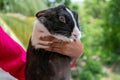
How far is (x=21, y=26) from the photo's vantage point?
1.98 meters

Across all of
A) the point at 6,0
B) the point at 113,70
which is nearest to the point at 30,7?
the point at 6,0

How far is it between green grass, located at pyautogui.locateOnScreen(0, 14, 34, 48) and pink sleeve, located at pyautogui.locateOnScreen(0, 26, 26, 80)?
2.71ft

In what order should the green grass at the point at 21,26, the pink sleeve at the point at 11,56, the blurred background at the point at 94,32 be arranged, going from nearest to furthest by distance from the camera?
the pink sleeve at the point at 11,56 < the green grass at the point at 21,26 < the blurred background at the point at 94,32

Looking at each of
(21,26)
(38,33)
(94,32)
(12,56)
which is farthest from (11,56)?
(94,32)

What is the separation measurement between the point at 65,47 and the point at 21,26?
3.93ft

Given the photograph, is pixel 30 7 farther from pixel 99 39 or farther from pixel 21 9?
pixel 99 39

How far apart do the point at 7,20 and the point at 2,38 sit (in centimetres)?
111

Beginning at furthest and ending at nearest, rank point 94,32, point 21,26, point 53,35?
point 94,32 < point 21,26 < point 53,35

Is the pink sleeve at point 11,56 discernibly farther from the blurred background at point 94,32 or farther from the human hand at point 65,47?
the blurred background at point 94,32

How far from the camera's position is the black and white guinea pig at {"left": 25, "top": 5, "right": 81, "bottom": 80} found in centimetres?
77

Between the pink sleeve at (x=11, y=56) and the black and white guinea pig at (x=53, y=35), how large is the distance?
175 millimetres

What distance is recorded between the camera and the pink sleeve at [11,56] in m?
0.97

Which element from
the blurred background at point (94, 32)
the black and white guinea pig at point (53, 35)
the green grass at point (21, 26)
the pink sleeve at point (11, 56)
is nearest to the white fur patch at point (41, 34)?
the black and white guinea pig at point (53, 35)

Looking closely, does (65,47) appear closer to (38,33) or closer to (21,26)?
(38,33)
